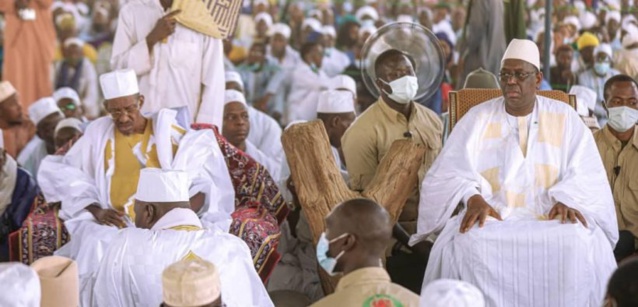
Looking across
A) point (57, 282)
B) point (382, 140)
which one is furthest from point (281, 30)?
point (57, 282)

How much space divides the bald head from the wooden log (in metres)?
2.11

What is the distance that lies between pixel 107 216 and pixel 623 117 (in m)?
3.49

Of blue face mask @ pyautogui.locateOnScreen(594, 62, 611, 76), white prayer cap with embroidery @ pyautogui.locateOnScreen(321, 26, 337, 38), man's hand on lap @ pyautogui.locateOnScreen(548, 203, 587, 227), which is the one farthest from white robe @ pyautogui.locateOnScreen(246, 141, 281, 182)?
white prayer cap with embroidery @ pyautogui.locateOnScreen(321, 26, 337, 38)

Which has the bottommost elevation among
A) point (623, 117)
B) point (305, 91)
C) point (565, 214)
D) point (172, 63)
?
point (305, 91)

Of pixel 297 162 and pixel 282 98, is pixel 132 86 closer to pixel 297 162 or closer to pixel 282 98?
pixel 297 162

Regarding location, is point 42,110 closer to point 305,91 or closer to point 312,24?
point 305,91

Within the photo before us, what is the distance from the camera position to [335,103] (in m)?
8.92

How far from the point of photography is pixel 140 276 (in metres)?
5.71

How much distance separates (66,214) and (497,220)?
2.81 meters

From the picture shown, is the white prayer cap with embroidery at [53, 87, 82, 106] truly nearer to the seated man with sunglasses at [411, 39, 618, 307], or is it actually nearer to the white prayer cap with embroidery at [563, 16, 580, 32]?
the seated man with sunglasses at [411, 39, 618, 307]

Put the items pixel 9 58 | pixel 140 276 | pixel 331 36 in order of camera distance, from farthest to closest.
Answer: pixel 331 36 → pixel 9 58 → pixel 140 276

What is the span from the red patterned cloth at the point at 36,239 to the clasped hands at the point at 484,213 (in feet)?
8.65

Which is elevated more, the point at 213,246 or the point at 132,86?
the point at 132,86

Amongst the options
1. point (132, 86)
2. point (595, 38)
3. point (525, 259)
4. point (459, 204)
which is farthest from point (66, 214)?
point (595, 38)
